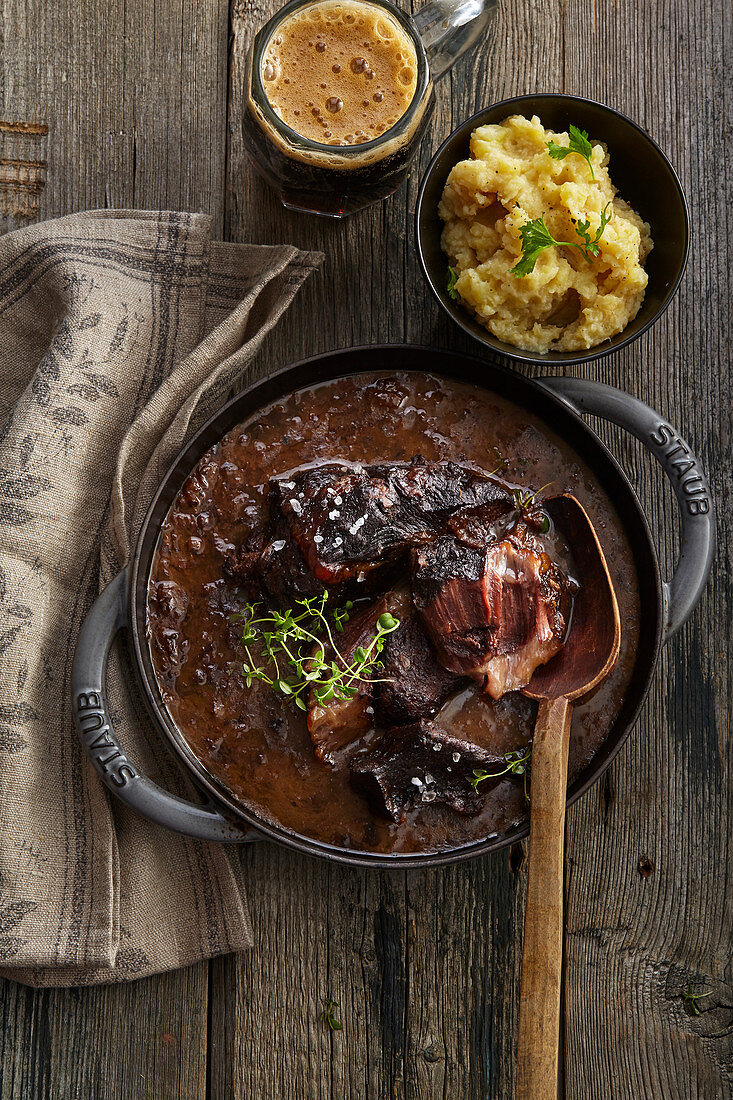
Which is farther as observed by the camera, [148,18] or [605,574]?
[148,18]

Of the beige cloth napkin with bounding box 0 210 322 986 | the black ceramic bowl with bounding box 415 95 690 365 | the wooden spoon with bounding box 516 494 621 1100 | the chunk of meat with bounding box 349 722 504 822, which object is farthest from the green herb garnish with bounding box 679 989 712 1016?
the black ceramic bowl with bounding box 415 95 690 365

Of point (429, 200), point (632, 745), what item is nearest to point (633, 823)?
point (632, 745)

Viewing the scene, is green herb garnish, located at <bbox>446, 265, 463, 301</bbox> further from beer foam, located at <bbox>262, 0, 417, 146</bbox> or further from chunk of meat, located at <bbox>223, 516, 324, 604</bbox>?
chunk of meat, located at <bbox>223, 516, 324, 604</bbox>

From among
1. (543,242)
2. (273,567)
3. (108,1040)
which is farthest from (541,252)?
(108,1040)

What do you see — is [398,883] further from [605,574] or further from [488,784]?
[605,574]

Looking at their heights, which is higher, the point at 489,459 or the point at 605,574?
the point at 489,459

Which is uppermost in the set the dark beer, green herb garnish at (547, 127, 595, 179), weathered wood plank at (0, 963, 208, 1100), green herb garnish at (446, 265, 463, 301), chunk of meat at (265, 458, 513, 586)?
the dark beer
